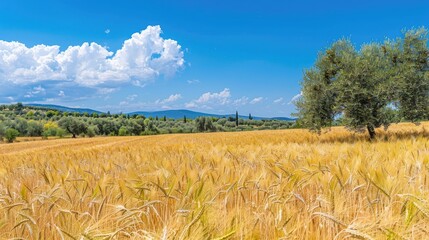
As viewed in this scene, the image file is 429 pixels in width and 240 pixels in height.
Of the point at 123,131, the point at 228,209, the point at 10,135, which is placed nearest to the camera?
the point at 228,209

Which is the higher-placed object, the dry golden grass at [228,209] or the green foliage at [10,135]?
the dry golden grass at [228,209]

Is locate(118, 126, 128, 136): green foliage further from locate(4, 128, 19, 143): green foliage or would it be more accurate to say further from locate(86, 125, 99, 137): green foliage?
locate(4, 128, 19, 143): green foliage

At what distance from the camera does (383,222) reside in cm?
172

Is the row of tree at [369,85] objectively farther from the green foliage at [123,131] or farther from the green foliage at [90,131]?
the green foliage at [123,131]

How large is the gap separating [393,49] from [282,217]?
669 inches

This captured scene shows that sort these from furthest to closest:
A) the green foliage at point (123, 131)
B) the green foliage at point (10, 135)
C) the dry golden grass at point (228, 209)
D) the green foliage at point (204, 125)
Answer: the green foliage at point (204, 125) < the green foliage at point (123, 131) < the green foliage at point (10, 135) < the dry golden grass at point (228, 209)

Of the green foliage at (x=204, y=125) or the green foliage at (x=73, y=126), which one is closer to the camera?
the green foliage at (x=73, y=126)

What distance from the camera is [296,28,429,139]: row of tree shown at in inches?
535

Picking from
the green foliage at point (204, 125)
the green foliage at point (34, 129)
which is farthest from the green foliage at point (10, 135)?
the green foliage at point (204, 125)

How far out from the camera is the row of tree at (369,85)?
13594mm

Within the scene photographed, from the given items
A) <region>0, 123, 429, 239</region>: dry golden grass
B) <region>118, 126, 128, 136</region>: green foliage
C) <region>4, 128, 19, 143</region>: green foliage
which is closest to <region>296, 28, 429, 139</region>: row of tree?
<region>0, 123, 429, 239</region>: dry golden grass

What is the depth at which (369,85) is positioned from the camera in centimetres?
1371

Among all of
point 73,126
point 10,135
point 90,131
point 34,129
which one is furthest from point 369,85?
point 34,129

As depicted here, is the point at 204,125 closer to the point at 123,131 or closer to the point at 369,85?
the point at 123,131
